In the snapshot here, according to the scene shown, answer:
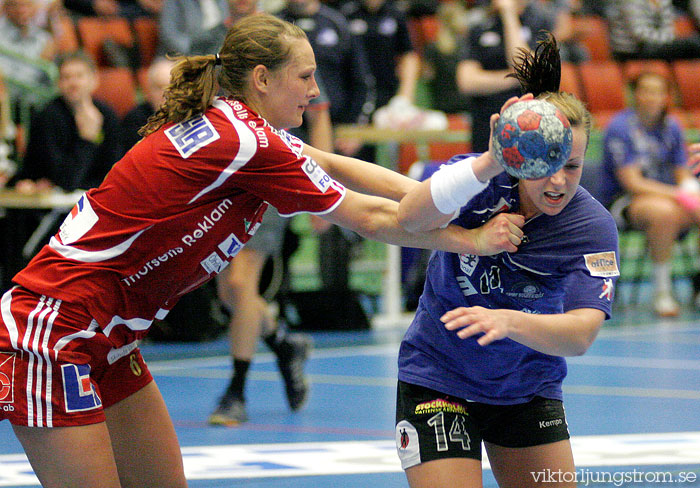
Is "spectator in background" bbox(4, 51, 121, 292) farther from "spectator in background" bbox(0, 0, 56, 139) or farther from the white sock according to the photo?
the white sock

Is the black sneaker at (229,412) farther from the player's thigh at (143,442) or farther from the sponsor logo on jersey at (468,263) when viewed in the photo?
the sponsor logo on jersey at (468,263)

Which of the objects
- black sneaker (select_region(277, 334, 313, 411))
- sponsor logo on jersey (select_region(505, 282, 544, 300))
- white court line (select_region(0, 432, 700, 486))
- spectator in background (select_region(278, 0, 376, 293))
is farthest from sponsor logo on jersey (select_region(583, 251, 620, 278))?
spectator in background (select_region(278, 0, 376, 293))

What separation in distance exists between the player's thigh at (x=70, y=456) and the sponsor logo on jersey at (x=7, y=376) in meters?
0.08

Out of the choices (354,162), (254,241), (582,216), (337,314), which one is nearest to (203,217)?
(354,162)

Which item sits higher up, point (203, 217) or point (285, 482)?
point (203, 217)

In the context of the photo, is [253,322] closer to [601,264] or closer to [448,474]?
[448,474]

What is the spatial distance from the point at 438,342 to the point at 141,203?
903 millimetres

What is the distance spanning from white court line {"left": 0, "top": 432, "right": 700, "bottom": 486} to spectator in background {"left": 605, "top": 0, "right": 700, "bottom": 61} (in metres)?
9.16

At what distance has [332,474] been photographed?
414 centimetres

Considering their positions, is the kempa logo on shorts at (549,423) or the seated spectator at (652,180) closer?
the kempa logo on shorts at (549,423)

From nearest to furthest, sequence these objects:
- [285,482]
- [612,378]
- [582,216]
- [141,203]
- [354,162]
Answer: [141,203] < [582,216] < [354,162] < [285,482] < [612,378]

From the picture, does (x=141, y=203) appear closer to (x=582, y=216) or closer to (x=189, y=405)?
(x=582, y=216)

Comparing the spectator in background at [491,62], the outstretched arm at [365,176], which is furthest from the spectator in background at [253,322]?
the outstretched arm at [365,176]

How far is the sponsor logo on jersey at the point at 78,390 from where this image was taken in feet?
8.75
